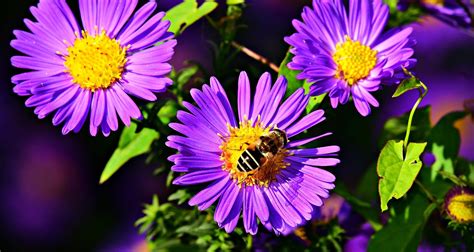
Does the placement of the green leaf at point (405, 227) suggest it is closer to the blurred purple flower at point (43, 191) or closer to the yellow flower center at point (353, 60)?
the yellow flower center at point (353, 60)

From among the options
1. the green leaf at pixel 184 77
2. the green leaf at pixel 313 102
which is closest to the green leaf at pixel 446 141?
the green leaf at pixel 313 102

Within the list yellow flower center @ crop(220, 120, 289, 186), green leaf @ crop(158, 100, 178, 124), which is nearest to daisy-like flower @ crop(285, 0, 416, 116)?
yellow flower center @ crop(220, 120, 289, 186)

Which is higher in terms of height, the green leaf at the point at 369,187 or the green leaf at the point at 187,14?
the green leaf at the point at 187,14

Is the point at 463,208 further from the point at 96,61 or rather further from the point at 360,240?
the point at 96,61

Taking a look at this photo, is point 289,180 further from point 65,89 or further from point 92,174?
point 92,174

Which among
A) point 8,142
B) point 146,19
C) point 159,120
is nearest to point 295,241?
point 159,120
